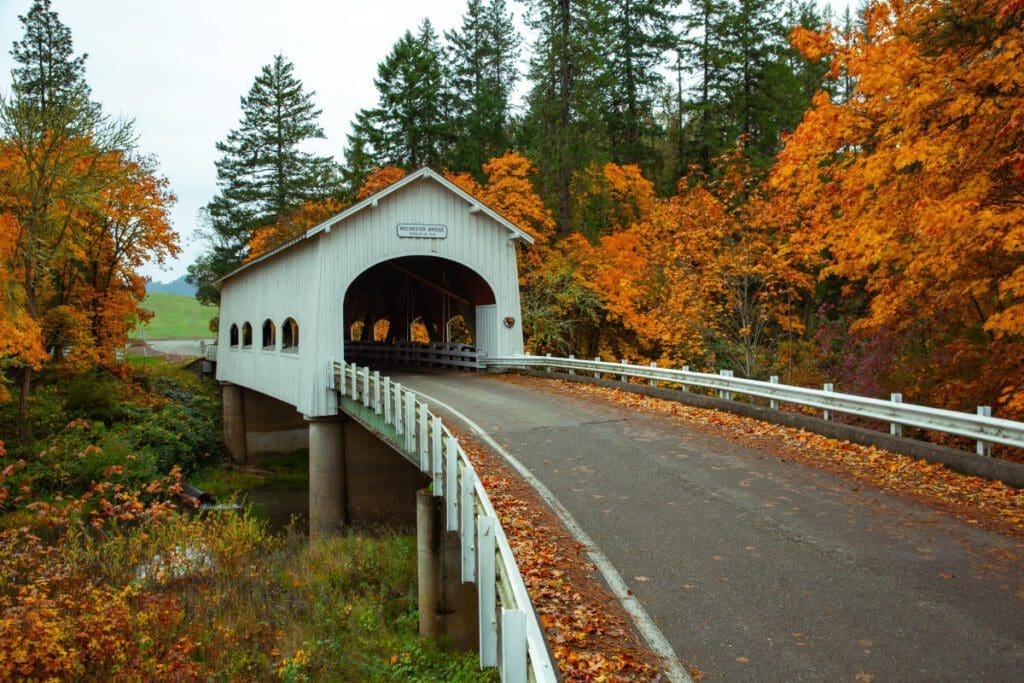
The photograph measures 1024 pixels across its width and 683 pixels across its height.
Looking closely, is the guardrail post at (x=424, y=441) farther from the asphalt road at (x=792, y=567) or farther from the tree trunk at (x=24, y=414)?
the tree trunk at (x=24, y=414)

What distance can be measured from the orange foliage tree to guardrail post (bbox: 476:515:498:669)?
21.5 feet

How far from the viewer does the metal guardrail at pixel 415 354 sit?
Result: 836 inches

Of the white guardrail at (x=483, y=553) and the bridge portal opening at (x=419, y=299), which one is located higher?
the bridge portal opening at (x=419, y=299)

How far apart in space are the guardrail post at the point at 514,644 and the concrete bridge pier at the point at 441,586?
3.95 m

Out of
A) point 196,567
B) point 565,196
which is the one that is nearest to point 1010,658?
point 196,567

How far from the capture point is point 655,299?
2205 cm

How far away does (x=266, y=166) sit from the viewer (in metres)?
42.7

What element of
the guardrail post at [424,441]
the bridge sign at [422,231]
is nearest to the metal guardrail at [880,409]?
the guardrail post at [424,441]

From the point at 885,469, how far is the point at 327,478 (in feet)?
40.5

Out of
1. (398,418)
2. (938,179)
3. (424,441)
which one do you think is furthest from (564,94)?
(424,441)

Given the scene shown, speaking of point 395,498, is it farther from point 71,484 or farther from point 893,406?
point 893,406

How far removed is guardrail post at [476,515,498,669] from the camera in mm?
4562

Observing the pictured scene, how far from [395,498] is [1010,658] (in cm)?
1451

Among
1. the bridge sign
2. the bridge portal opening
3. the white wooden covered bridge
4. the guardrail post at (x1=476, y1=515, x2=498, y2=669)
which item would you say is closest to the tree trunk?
the white wooden covered bridge
